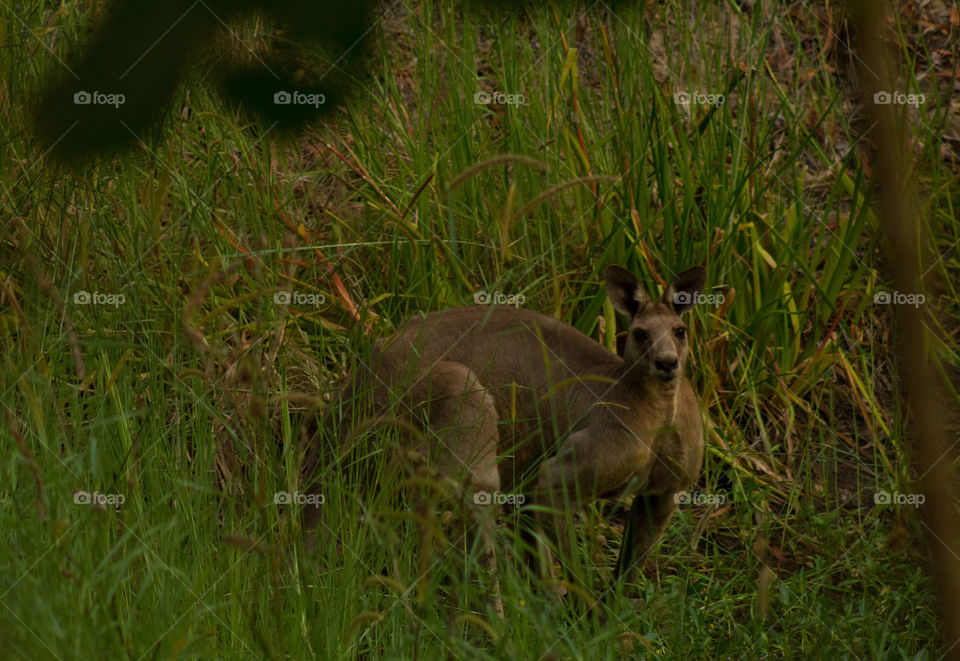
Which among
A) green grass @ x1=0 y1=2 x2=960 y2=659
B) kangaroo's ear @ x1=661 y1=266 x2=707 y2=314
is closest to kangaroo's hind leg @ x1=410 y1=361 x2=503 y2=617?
green grass @ x1=0 y1=2 x2=960 y2=659

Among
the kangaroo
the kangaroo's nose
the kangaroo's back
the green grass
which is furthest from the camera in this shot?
the kangaroo's back

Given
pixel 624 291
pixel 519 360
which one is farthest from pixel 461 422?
pixel 624 291

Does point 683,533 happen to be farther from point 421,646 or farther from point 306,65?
point 306,65

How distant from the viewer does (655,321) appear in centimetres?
432

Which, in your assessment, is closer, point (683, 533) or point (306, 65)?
point (306, 65)

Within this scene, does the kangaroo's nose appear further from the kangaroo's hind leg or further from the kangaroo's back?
the kangaroo's hind leg

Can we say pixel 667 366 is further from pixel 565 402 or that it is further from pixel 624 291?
pixel 565 402

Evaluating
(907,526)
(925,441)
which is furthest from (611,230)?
(925,441)

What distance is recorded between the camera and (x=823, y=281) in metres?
5.60

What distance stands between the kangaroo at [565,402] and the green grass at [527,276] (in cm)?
22

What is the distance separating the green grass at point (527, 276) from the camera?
383 cm

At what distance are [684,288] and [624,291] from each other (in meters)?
0.22

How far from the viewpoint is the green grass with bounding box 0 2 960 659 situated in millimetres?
3828

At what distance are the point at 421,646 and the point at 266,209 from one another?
2428mm
